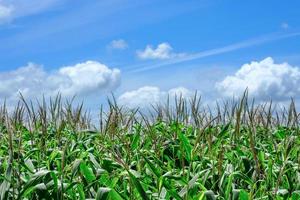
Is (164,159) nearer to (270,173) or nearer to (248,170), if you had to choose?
(248,170)

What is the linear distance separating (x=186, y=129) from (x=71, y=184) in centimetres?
484

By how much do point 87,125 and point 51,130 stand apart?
66cm

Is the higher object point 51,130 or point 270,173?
point 51,130

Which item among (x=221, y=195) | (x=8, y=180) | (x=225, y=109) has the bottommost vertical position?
(x=221, y=195)

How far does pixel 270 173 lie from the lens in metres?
4.68

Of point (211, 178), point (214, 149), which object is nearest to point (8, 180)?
point (211, 178)

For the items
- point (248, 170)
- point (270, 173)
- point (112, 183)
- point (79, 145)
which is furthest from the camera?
point (79, 145)

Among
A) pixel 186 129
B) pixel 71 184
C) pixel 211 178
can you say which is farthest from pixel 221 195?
pixel 186 129

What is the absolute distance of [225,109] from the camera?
8.72 m

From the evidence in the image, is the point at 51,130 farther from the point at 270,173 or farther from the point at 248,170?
the point at 270,173

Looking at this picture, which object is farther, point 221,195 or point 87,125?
point 87,125

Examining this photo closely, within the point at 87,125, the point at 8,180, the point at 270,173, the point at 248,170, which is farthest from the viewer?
the point at 87,125

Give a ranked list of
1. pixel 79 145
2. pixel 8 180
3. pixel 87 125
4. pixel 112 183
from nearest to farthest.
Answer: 1. pixel 8 180
2. pixel 112 183
3. pixel 79 145
4. pixel 87 125

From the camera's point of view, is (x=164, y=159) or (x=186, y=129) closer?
(x=164, y=159)
